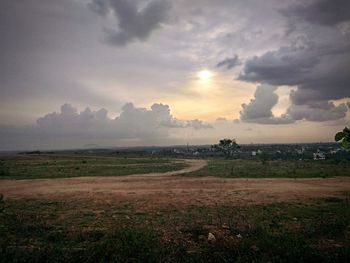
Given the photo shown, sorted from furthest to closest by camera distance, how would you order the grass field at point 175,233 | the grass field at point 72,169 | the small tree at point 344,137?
1. the grass field at point 72,169
2. the grass field at point 175,233
3. the small tree at point 344,137

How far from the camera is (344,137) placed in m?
4.66

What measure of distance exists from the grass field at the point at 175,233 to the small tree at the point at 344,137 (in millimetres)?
3732

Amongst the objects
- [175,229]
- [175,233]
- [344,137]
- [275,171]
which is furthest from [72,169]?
[344,137]

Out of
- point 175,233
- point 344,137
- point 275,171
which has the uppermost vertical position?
point 344,137

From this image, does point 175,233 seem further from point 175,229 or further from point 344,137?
point 344,137

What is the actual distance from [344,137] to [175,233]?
659 centimetres

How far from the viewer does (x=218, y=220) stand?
11.3 meters

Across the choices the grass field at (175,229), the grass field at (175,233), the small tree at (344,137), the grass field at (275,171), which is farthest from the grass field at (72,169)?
the small tree at (344,137)

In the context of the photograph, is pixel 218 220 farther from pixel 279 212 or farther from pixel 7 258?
pixel 7 258

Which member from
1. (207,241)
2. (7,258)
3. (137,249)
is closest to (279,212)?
(207,241)

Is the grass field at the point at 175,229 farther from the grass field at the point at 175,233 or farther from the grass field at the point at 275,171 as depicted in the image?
the grass field at the point at 275,171

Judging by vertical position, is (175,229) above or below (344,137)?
below

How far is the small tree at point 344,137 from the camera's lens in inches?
178

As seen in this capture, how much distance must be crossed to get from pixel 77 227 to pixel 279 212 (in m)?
8.94
